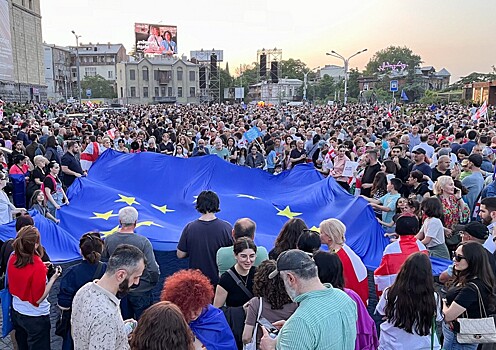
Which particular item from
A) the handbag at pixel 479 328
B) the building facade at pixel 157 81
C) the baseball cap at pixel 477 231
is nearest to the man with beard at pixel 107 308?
the handbag at pixel 479 328

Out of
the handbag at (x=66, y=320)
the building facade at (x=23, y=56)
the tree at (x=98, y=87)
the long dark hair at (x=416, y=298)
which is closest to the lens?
the long dark hair at (x=416, y=298)

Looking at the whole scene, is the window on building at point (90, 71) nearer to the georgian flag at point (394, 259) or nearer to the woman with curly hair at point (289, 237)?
the woman with curly hair at point (289, 237)

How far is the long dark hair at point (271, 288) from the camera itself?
3.34 metres

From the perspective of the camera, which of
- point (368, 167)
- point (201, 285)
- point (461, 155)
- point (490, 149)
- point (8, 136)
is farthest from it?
point (8, 136)

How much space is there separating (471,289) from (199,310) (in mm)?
2241

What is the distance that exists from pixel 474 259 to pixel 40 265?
12.8 feet

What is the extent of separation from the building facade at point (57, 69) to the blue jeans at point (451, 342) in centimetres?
10099

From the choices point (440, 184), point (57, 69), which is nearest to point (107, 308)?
point (440, 184)

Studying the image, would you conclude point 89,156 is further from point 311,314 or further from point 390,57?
point 390,57

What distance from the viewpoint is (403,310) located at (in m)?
3.47

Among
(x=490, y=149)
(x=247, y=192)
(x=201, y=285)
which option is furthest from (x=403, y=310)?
(x=490, y=149)

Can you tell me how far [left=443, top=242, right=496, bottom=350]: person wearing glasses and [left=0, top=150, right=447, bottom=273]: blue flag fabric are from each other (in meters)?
1.47

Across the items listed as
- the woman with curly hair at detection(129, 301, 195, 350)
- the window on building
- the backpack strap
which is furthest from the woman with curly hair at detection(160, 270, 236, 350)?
the window on building

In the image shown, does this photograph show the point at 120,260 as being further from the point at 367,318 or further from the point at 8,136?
the point at 8,136
